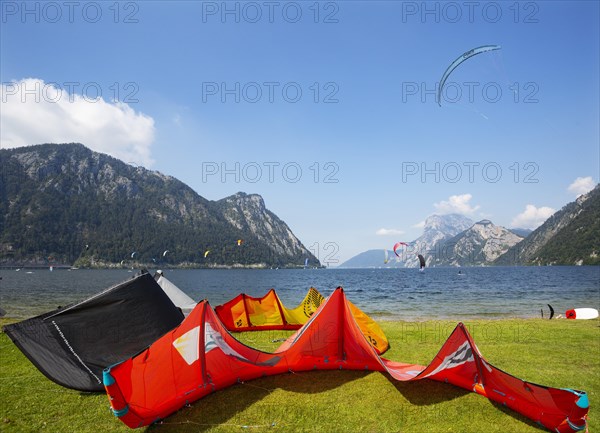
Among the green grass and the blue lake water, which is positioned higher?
the green grass

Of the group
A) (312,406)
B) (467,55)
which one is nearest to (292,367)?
(312,406)

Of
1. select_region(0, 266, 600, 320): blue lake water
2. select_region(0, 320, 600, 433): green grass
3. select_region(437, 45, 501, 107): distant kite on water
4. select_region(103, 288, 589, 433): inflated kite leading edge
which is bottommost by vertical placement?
select_region(0, 266, 600, 320): blue lake water

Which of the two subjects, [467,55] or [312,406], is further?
[467,55]

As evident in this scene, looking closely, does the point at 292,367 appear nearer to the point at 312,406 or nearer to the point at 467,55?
the point at 312,406

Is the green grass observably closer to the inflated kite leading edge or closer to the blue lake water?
the inflated kite leading edge

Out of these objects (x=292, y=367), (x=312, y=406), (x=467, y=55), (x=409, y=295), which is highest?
(x=467, y=55)

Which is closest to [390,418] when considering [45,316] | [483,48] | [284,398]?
[284,398]

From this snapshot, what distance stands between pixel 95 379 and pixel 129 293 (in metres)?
2.32

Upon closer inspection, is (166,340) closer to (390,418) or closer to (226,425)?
(226,425)

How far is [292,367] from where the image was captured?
10.1 metres

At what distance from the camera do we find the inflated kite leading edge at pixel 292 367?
712 centimetres

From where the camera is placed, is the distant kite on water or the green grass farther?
the distant kite on water

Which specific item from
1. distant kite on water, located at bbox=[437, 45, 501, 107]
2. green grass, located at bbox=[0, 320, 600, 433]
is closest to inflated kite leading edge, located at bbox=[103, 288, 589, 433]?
green grass, located at bbox=[0, 320, 600, 433]

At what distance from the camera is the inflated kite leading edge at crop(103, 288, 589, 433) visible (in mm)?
7117
